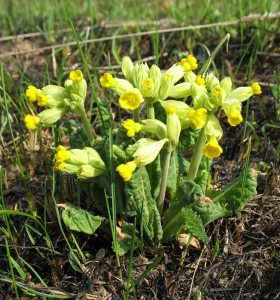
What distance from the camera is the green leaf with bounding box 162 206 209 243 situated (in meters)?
1.88

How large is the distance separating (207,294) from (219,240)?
0.30 metres

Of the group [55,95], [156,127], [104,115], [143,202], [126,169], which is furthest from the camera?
[104,115]

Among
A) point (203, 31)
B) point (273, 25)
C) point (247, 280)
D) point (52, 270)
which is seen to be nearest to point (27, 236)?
point (52, 270)

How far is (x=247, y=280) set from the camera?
194 cm

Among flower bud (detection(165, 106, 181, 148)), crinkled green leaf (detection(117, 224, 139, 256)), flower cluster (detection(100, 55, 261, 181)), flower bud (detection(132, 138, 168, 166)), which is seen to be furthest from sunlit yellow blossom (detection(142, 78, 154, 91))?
crinkled green leaf (detection(117, 224, 139, 256))

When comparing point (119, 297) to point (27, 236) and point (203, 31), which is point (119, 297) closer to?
point (27, 236)

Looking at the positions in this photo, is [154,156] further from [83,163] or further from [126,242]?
[126,242]

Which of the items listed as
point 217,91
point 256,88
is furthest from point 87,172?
point 256,88

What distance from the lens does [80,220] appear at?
1.98 m

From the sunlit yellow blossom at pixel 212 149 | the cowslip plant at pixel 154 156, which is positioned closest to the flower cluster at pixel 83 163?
the cowslip plant at pixel 154 156

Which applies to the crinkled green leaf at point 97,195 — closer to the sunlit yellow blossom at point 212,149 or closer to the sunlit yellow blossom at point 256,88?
the sunlit yellow blossom at point 212,149

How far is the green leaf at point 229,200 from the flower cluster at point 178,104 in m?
0.22

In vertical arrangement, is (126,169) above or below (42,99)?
below

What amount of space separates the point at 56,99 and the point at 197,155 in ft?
2.24
